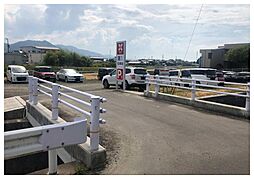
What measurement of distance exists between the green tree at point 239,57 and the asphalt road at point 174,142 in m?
47.3

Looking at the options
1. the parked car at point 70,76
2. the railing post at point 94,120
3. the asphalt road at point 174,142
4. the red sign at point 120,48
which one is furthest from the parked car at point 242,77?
the railing post at point 94,120

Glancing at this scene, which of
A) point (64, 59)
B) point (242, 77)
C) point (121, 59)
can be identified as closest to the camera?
point (121, 59)

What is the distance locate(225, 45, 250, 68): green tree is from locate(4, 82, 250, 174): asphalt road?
1863 inches

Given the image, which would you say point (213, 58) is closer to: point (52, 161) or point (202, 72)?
point (202, 72)

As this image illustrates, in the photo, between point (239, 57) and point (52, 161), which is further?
point (239, 57)

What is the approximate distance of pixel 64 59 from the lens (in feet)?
201

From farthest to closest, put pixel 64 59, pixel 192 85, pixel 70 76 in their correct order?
pixel 64 59, pixel 70 76, pixel 192 85

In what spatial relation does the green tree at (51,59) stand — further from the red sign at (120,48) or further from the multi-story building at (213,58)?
Result: the red sign at (120,48)

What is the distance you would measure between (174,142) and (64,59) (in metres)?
57.8

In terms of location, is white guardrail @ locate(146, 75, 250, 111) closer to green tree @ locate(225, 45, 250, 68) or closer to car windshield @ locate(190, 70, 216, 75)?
car windshield @ locate(190, 70, 216, 75)

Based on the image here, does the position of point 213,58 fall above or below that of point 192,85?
above

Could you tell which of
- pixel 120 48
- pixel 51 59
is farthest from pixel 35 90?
pixel 51 59

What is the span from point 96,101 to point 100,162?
1014 millimetres

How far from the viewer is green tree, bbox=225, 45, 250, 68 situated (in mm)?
52094
